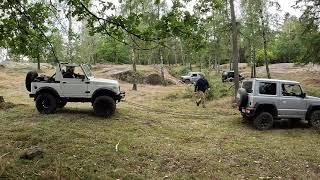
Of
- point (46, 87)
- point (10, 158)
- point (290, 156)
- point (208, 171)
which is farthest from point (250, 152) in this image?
point (46, 87)

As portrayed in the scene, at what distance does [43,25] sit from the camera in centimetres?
941

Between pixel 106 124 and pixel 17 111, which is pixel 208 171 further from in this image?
pixel 17 111

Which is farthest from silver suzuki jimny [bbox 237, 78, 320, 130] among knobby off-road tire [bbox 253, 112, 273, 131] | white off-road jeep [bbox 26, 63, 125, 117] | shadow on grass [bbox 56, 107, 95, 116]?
shadow on grass [bbox 56, 107, 95, 116]

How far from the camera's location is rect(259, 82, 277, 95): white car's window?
48.8ft

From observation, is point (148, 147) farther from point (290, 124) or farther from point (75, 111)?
point (290, 124)

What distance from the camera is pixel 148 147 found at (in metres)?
11.6

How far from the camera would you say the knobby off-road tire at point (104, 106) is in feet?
50.0

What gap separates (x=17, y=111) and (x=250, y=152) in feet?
32.6

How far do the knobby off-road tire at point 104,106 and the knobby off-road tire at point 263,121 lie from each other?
18.1 feet

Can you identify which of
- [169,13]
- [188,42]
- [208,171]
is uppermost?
[169,13]

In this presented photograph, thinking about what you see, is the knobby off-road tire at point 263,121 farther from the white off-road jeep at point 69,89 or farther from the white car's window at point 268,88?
the white off-road jeep at point 69,89

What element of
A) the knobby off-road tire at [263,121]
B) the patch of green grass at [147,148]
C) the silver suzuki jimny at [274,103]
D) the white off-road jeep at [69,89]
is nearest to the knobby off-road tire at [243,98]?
the silver suzuki jimny at [274,103]

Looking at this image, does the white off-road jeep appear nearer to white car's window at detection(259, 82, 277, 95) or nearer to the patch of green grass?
the patch of green grass

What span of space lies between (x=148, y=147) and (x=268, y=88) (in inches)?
231
